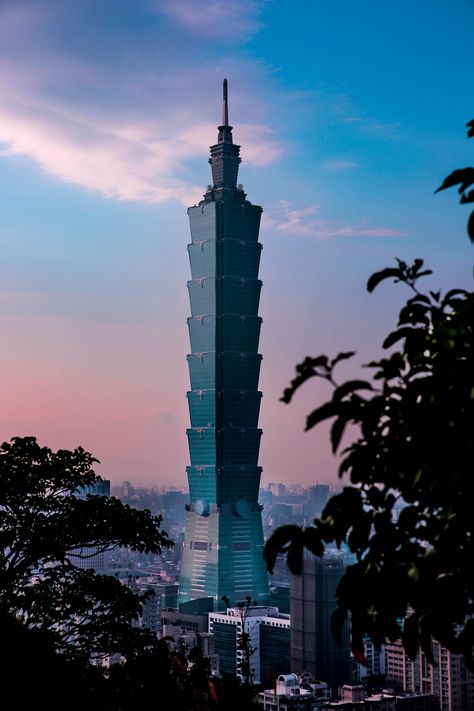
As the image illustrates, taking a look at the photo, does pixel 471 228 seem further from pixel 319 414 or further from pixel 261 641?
pixel 261 641

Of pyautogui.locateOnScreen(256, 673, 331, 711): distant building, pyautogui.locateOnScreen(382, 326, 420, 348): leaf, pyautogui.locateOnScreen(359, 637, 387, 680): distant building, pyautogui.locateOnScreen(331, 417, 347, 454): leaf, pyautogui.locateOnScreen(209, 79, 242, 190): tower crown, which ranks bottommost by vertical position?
pyautogui.locateOnScreen(256, 673, 331, 711): distant building

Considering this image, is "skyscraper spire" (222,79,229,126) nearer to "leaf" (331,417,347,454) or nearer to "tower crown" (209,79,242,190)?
"tower crown" (209,79,242,190)

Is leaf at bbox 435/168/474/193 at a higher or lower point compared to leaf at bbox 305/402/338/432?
higher

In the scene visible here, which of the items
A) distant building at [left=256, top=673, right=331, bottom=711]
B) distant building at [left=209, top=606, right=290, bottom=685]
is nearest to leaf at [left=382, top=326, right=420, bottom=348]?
distant building at [left=256, top=673, right=331, bottom=711]

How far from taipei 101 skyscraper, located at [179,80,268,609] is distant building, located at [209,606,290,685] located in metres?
13.1

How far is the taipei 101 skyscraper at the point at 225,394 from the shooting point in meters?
103

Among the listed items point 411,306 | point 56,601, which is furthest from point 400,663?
point 411,306

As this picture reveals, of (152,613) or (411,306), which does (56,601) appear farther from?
(152,613)

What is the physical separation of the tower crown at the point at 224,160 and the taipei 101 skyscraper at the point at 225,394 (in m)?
0.20

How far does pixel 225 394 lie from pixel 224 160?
2457 cm

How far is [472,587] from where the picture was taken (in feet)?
11.1

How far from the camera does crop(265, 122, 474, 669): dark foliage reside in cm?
342

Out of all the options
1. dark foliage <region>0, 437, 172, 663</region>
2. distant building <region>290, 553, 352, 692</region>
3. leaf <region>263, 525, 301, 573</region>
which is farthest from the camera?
distant building <region>290, 553, 352, 692</region>

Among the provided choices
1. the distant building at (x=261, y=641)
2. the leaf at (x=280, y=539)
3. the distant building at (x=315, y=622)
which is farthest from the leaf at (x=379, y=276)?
the distant building at (x=261, y=641)
